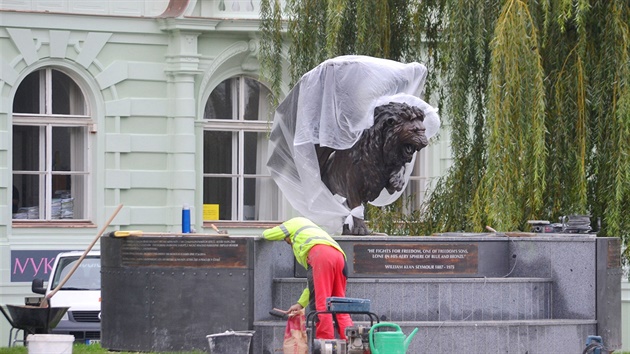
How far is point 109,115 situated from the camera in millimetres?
28469

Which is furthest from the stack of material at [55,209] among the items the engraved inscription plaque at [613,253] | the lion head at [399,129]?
the engraved inscription plaque at [613,253]

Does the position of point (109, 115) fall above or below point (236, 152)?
above

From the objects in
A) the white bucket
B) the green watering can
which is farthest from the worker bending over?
the white bucket

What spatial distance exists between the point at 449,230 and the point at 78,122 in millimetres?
8641

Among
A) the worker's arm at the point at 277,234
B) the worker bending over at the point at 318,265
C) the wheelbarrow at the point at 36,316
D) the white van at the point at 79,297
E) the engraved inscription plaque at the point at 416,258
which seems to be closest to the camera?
the worker bending over at the point at 318,265

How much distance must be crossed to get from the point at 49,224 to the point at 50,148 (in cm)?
125

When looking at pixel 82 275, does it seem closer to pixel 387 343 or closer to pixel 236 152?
pixel 236 152

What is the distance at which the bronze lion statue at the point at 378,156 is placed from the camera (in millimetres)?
18562

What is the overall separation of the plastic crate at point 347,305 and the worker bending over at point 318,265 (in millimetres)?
933

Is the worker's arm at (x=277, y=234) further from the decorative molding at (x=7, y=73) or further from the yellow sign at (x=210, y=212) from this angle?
the yellow sign at (x=210, y=212)

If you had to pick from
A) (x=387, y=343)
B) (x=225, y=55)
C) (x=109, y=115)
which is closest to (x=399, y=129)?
(x=387, y=343)

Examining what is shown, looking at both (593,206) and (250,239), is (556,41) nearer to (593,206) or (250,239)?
(593,206)

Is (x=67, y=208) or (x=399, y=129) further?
(x=67, y=208)

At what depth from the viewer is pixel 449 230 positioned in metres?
22.0
